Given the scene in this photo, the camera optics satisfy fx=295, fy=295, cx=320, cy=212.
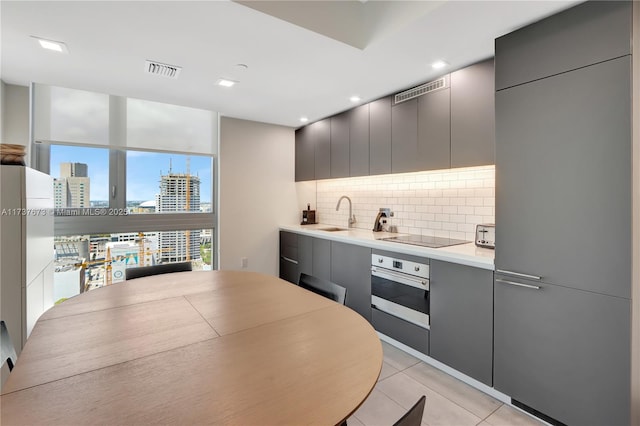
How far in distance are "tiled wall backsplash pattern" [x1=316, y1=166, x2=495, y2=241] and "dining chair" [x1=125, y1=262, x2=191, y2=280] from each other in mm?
2217

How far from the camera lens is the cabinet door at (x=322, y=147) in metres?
3.90

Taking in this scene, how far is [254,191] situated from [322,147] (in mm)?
1127

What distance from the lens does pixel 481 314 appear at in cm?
204

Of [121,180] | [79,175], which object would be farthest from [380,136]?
[79,175]

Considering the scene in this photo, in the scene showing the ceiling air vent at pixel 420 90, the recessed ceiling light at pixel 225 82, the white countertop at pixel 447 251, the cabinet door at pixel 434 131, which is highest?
the recessed ceiling light at pixel 225 82

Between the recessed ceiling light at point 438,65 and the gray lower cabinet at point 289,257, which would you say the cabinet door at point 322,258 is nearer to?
the gray lower cabinet at point 289,257

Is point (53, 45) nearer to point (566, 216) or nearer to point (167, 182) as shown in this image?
point (167, 182)

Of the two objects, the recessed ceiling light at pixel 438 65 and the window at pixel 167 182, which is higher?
the recessed ceiling light at pixel 438 65

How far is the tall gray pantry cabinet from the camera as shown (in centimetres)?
148

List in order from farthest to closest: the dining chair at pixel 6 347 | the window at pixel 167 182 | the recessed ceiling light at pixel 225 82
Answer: the window at pixel 167 182, the recessed ceiling light at pixel 225 82, the dining chair at pixel 6 347

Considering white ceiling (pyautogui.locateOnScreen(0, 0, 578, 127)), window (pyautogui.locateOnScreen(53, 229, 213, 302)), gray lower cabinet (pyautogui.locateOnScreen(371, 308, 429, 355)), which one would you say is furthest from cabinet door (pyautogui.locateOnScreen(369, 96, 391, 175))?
window (pyautogui.locateOnScreen(53, 229, 213, 302))

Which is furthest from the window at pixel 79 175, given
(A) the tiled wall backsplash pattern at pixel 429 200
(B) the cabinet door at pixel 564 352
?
(B) the cabinet door at pixel 564 352

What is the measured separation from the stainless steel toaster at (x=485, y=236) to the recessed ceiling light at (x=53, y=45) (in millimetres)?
3401

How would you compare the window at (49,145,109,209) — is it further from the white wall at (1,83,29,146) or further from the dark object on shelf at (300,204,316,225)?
the dark object on shelf at (300,204,316,225)
